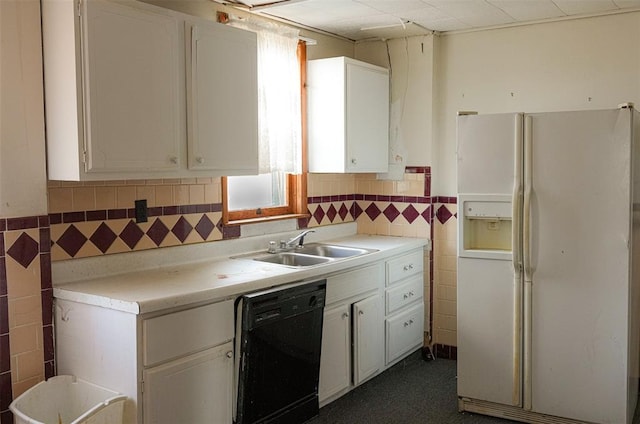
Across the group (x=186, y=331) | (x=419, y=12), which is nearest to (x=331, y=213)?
(x=419, y=12)

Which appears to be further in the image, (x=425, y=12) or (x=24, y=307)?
(x=425, y=12)

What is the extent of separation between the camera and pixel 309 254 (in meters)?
4.02

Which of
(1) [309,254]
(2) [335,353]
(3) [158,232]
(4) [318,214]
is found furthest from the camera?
(4) [318,214]

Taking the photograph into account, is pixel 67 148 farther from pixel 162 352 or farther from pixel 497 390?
pixel 497 390

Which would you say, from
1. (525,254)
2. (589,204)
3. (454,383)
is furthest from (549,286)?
(454,383)

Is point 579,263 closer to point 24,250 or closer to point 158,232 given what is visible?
point 158,232

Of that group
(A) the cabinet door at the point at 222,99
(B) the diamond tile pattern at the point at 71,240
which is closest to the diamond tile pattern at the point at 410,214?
(A) the cabinet door at the point at 222,99

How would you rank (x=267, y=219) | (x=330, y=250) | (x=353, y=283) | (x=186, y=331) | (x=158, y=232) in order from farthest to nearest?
(x=330, y=250) → (x=267, y=219) → (x=353, y=283) → (x=158, y=232) → (x=186, y=331)

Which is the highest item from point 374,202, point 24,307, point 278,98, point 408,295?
point 278,98

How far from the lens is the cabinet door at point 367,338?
3.71 meters

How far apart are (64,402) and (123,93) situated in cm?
134

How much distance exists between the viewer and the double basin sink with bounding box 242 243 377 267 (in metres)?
3.72

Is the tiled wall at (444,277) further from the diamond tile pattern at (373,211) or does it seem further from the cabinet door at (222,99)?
the cabinet door at (222,99)

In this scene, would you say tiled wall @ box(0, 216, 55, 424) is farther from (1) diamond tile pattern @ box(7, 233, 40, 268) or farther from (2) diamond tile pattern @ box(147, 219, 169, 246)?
(2) diamond tile pattern @ box(147, 219, 169, 246)
